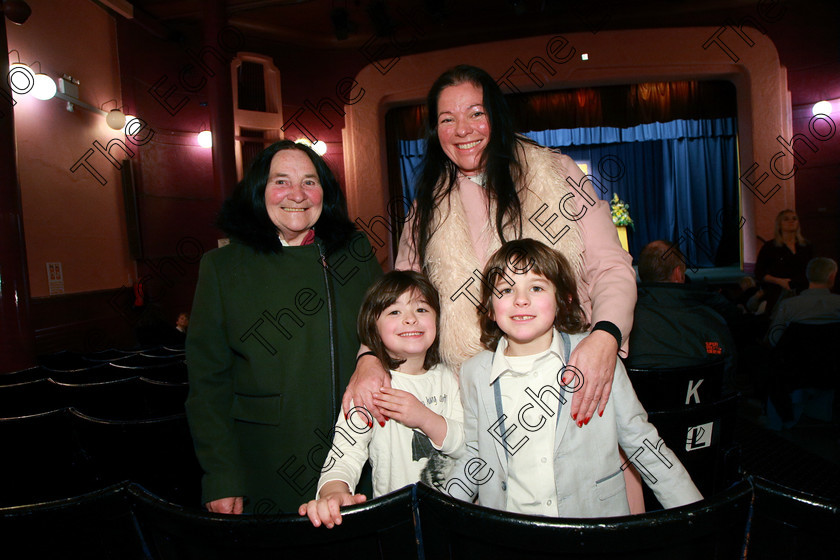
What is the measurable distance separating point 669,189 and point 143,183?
9.83 metres

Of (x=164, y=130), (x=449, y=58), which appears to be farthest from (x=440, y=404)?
(x=449, y=58)

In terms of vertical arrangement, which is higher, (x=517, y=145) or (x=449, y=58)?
(x=449, y=58)

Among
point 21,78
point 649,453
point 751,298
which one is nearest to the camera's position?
point 649,453

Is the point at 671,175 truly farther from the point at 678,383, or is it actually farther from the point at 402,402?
the point at 402,402

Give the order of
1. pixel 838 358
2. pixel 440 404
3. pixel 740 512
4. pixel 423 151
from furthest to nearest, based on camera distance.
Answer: pixel 838 358 → pixel 423 151 → pixel 440 404 → pixel 740 512

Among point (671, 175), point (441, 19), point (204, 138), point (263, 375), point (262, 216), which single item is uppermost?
point (441, 19)

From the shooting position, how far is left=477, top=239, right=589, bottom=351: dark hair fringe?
1.17 m

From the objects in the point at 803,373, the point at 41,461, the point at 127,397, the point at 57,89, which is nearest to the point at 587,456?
the point at 41,461

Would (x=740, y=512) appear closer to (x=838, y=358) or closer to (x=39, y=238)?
(x=838, y=358)

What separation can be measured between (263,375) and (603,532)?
88 cm

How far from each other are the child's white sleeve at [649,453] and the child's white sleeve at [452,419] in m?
0.36

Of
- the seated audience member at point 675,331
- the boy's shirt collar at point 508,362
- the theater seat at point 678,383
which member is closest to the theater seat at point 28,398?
the boy's shirt collar at point 508,362

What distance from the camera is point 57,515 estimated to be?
75 cm

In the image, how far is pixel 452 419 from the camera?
128 cm
